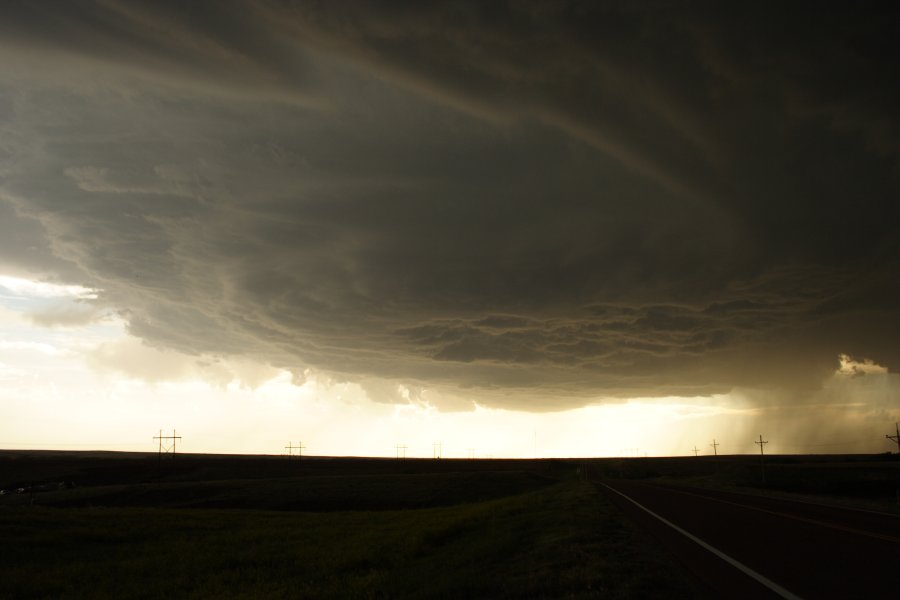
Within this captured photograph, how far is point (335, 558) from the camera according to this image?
2417 centimetres

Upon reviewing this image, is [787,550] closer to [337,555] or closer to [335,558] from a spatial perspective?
[335,558]

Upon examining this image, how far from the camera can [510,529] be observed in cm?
2459

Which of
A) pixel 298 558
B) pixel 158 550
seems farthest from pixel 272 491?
pixel 298 558

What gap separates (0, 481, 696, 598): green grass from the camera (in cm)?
1342

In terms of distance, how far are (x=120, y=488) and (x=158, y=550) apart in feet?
183

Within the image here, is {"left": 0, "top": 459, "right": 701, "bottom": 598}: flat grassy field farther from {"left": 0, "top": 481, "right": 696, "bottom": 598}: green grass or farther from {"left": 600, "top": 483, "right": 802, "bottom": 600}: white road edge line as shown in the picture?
{"left": 600, "top": 483, "right": 802, "bottom": 600}: white road edge line

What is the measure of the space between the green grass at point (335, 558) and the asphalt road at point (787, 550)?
3.61 ft

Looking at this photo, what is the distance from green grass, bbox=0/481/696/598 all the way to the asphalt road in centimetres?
110

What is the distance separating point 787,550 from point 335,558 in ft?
52.4


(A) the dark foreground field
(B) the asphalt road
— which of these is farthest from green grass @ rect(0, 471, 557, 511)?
(B) the asphalt road

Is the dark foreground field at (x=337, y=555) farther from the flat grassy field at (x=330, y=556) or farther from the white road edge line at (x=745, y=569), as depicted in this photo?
the white road edge line at (x=745, y=569)

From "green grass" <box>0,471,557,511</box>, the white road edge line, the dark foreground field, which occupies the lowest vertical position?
"green grass" <box>0,471,557,511</box>

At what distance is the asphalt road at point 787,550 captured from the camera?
11375mm

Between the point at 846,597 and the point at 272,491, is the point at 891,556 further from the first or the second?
the point at 272,491
